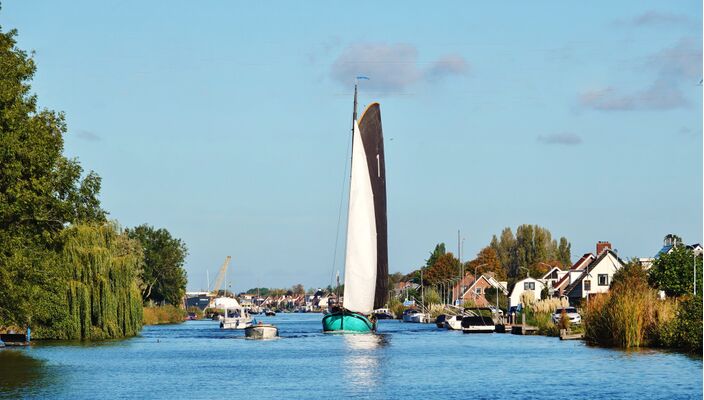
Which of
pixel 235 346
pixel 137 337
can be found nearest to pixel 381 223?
pixel 235 346

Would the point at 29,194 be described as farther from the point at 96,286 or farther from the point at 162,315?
the point at 162,315

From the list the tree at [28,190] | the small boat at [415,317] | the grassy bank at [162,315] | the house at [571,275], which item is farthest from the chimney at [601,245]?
the tree at [28,190]

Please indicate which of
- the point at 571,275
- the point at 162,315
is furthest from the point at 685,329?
the point at 162,315

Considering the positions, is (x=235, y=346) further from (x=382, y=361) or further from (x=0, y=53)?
(x=0, y=53)

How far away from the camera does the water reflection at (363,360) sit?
177 feet

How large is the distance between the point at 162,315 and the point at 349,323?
8407 centimetres

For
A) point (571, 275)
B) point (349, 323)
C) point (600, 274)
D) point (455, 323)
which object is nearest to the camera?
point (349, 323)

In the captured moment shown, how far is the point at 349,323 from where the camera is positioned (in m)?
97.8

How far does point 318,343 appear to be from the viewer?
3684 inches

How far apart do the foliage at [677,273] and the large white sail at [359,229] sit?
2367cm

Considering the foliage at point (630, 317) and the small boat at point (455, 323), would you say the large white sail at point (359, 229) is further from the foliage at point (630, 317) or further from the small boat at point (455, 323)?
the small boat at point (455, 323)

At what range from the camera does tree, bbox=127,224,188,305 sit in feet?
620

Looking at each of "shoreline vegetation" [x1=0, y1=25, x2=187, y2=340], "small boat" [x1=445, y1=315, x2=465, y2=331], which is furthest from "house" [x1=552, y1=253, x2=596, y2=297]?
"shoreline vegetation" [x1=0, y1=25, x2=187, y2=340]

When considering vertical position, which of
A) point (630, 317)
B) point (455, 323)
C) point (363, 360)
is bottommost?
point (363, 360)
